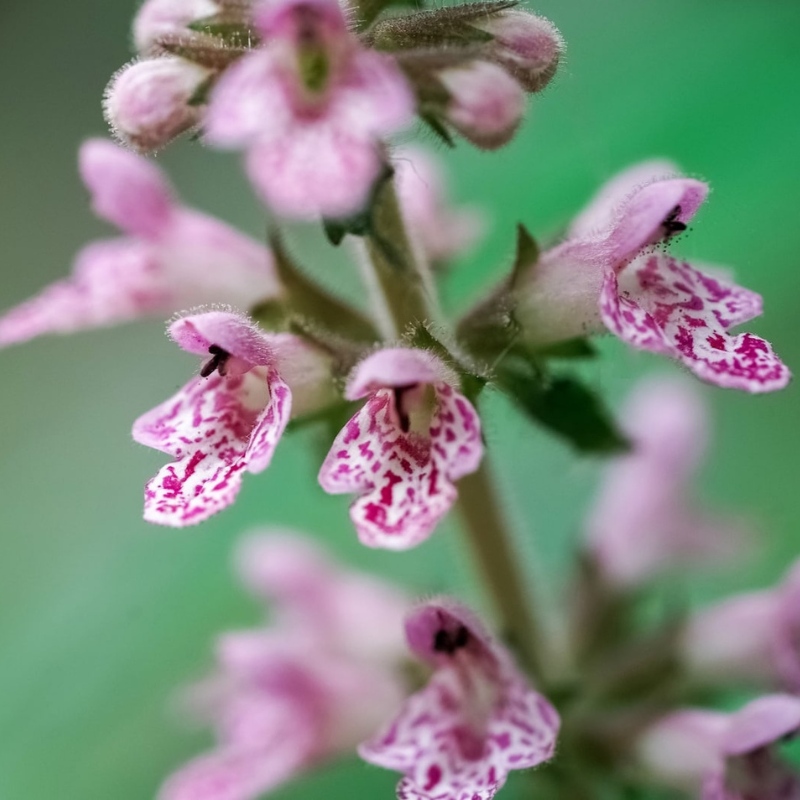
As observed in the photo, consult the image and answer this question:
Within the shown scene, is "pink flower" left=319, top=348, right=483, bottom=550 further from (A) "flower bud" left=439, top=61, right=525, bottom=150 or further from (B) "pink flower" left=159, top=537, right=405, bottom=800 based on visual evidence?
(B) "pink flower" left=159, top=537, right=405, bottom=800

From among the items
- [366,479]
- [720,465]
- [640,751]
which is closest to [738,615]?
[640,751]

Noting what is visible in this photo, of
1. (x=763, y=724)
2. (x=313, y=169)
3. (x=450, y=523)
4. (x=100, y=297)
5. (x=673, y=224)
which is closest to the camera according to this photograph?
(x=313, y=169)

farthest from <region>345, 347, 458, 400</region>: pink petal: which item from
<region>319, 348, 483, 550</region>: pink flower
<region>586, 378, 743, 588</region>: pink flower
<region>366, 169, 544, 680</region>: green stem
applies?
<region>586, 378, 743, 588</region>: pink flower

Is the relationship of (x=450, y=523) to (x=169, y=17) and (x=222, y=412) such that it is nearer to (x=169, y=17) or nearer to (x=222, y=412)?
(x=222, y=412)

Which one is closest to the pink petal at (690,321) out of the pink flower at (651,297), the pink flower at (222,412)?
the pink flower at (651,297)

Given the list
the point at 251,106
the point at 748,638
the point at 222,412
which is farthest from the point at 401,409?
the point at 748,638
